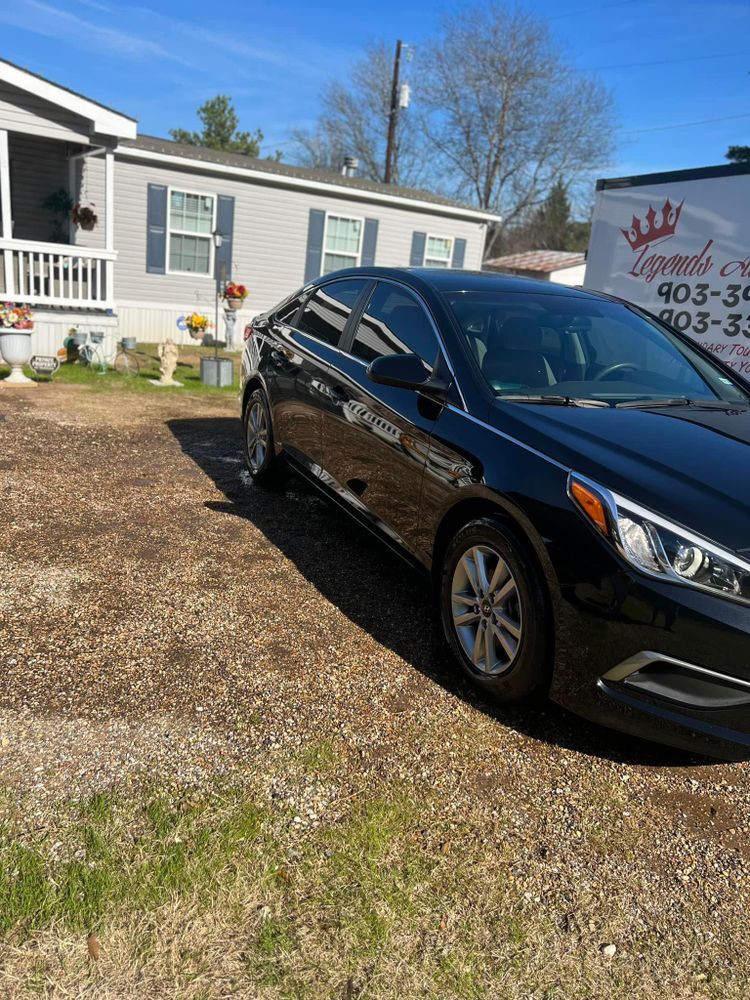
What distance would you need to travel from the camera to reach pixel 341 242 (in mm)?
15008

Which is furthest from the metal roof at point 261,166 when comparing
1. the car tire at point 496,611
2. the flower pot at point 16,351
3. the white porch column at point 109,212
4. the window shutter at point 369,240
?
the car tire at point 496,611

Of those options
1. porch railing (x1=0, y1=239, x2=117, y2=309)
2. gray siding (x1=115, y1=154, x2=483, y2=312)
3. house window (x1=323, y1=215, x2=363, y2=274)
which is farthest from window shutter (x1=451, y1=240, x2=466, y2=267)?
porch railing (x1=0, y1=239, x2=117, y2=309)

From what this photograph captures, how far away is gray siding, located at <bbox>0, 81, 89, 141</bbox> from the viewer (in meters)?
9.79

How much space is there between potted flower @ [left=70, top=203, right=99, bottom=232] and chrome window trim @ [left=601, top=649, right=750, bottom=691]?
12.0 meters

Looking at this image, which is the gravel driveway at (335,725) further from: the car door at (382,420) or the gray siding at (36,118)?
the gray siding at (36,118)

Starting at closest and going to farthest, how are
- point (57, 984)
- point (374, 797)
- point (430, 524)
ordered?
point (57, 984) → point (374, 797) → point (430, 524)

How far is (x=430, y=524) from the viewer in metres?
3.11

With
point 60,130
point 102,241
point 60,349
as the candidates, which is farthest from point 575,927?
point 102,241

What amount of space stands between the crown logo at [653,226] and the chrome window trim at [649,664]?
480 cm

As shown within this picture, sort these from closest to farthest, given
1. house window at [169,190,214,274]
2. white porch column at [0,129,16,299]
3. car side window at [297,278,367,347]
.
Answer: car side window at [297,278,367,347], white porch column at [0,129,16,299], house window at [169,190,214,274]

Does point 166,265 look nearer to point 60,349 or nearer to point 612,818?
point 60,349

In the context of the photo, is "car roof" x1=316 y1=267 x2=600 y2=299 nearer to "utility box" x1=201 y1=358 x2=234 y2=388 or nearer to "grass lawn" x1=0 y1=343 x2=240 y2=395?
"grass lawn" x1=0 y1=343 x2=240 y2=395

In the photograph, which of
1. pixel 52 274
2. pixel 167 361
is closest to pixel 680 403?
pixel 167 361

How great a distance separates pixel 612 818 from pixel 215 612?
6.22 ft
